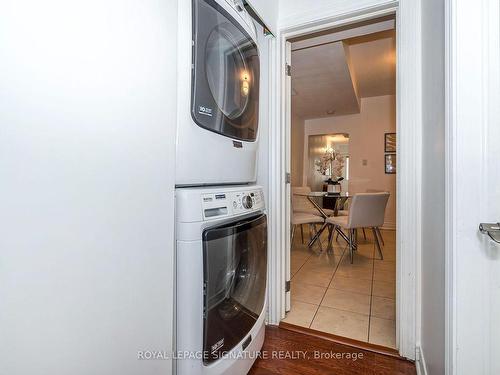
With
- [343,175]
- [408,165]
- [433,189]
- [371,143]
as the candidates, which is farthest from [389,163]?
[433,189]

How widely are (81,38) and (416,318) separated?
6.09ft

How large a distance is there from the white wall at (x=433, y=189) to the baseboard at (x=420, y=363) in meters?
0.05

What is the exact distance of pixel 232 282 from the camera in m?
1.13

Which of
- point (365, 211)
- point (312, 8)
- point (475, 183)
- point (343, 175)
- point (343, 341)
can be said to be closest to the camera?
point (475, 183)

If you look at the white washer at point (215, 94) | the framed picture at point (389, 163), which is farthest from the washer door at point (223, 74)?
the framed picture at point (389, 163)

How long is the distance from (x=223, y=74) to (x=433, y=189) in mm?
1004

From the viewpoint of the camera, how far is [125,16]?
70cm

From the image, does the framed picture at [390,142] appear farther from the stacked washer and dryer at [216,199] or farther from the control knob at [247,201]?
the control knob at [247,201]

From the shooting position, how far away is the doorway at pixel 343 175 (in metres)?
1.89

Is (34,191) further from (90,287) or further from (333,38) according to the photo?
(333,38)

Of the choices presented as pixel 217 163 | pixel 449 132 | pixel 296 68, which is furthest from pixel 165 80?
pixel 296 68

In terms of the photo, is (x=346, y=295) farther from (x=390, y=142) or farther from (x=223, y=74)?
(x=390, y=142)

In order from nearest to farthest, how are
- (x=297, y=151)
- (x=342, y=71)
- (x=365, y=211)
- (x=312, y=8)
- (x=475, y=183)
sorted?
(x=475, y=183) → (x=312, y=8) → (x=365, y=211) → (x=342, y=71) → (x=297, y=151)

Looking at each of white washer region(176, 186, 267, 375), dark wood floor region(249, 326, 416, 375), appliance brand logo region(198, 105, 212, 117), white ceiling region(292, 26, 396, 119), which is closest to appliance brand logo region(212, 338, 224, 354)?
white washer region(176, 186, 267, 375)
